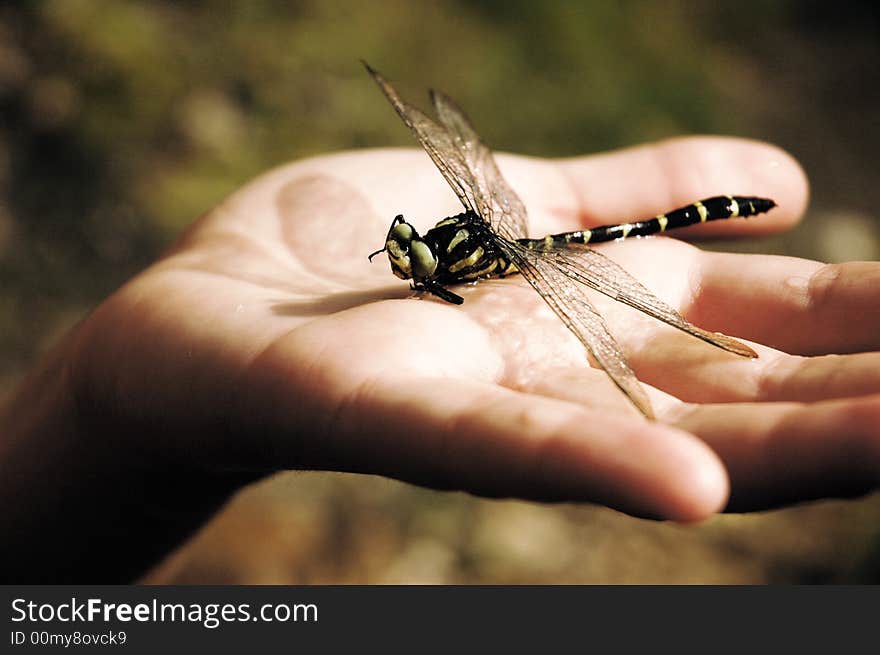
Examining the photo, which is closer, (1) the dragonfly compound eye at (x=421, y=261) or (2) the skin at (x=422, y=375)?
(2) the skin at (x=422, y=375)

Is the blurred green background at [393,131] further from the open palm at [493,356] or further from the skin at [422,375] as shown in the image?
the open palm at [493,356]

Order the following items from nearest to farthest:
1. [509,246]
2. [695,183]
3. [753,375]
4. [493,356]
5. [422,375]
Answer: [422,375], [753,375], [493,356], [509,246], [695,183]

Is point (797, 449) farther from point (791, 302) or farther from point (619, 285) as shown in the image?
point (619, 285)

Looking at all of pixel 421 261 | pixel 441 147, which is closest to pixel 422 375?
pixel 421 261

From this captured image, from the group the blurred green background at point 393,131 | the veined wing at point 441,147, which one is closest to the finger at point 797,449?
the veined wing at point 441,147

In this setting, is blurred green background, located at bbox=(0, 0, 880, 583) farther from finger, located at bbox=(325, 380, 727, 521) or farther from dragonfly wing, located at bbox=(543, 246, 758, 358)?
finger, located at bbox=(325, 380, 727, 521)

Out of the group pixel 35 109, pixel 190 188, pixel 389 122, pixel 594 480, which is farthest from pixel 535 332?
pixel 35 109

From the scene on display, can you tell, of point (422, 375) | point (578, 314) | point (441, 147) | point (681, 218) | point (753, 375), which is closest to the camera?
point (422, 375)
